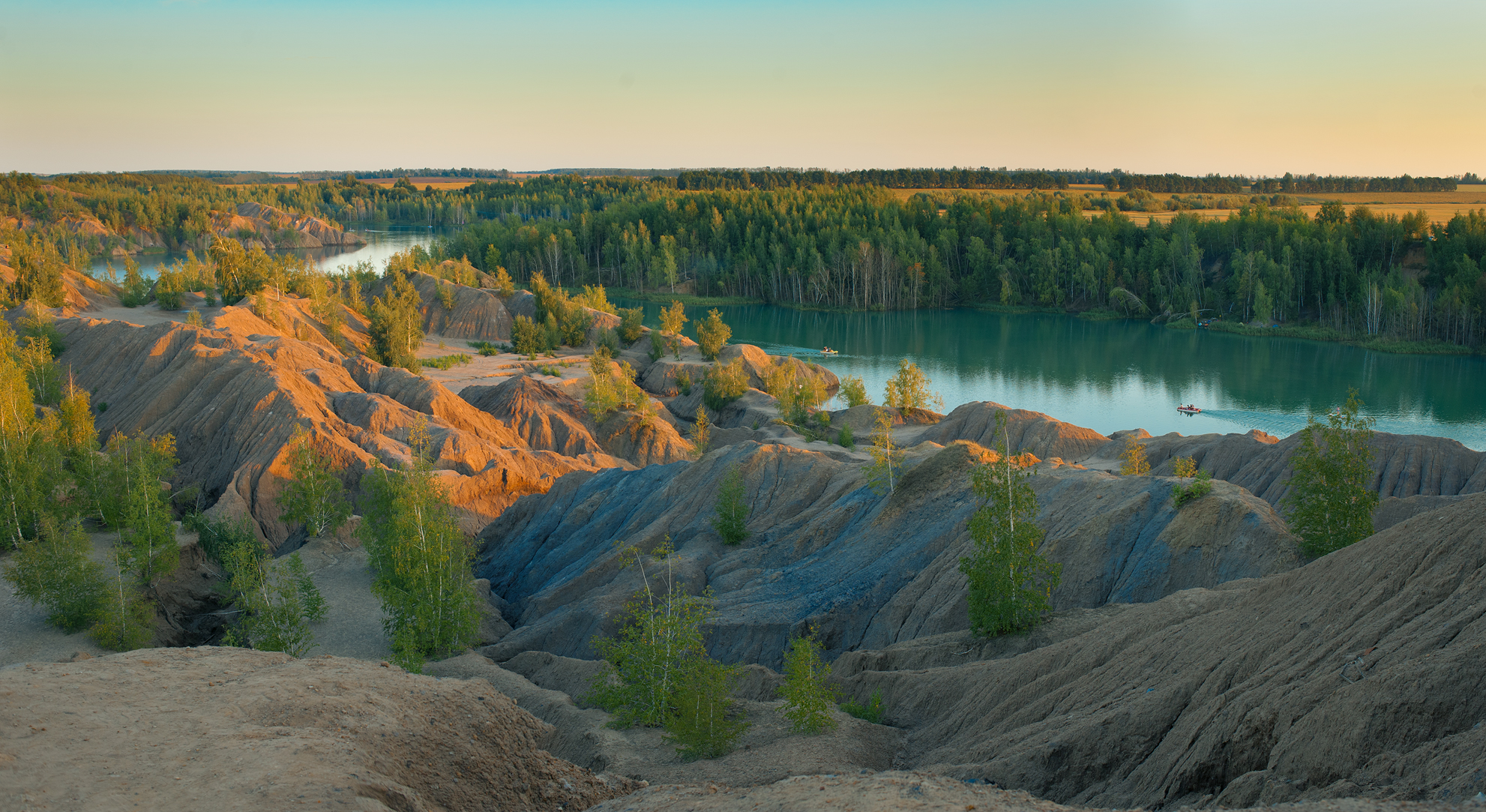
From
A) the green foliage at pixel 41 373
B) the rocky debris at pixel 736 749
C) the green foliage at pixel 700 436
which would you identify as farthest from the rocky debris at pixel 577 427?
the rocky debris at pixel 736 749

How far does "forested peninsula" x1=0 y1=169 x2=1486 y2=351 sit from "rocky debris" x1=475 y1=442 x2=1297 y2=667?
80572 millimetres

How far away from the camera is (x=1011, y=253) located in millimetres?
144625

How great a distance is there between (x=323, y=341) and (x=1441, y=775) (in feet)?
274

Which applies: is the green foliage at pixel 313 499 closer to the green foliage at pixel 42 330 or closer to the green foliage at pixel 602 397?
the green foliage at pixel 602 397

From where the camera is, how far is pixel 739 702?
20.5 meters

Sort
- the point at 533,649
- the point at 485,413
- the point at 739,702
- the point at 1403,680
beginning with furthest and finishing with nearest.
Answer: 1. the point at 485,413
2. the point at 533,649
3. the point at 739,702
4. the point at 1403,680

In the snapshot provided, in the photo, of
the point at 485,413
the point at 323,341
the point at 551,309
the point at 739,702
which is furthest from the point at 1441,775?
the point at 551,309

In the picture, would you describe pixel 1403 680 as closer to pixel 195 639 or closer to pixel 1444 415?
pixel 195 639

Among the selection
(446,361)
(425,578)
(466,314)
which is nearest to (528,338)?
(446,361)

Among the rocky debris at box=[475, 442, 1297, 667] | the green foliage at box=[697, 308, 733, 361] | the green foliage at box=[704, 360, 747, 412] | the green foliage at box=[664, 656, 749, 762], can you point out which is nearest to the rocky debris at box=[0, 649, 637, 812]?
the green foliage at box=[664, 656, 749, 762]

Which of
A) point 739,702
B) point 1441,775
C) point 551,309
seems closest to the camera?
point 1441,775

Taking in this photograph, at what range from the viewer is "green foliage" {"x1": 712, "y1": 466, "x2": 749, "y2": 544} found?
3469cm

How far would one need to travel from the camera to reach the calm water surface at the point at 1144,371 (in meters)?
A: 72.0

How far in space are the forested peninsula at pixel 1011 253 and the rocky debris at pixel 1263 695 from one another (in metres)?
95.4
